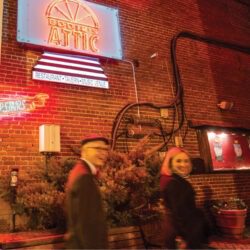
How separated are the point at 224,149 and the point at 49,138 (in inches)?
173

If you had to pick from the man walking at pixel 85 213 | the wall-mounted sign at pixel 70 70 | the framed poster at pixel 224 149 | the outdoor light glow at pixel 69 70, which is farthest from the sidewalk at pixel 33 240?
the framed poster at pixel 224 149

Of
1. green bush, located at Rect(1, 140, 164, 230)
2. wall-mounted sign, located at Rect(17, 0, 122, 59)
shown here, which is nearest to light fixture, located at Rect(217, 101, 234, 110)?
wall-mounted sign, located at Rect(17, 0, 122, 59)

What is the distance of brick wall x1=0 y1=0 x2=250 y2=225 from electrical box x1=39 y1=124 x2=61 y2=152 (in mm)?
167

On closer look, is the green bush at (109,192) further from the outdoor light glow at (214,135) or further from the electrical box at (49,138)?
the outdoor light glow at (214,135)

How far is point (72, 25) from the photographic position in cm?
662

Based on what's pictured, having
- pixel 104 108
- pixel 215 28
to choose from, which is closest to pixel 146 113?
pixel 104 108

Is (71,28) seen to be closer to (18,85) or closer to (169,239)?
(18,85)

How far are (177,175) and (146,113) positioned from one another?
164 inches

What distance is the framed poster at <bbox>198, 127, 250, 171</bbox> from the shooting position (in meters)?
7.55

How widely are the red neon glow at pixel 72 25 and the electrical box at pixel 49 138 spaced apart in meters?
1.76

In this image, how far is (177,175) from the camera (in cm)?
299

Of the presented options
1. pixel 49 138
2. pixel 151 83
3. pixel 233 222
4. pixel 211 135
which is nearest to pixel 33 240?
pixel 49 138

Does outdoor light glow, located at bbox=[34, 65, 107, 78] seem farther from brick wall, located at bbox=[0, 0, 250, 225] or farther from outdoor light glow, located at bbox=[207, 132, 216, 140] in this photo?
outdoor light glow, located at bbox=[207, 132, 216, 140]

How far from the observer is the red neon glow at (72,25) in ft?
20.9
